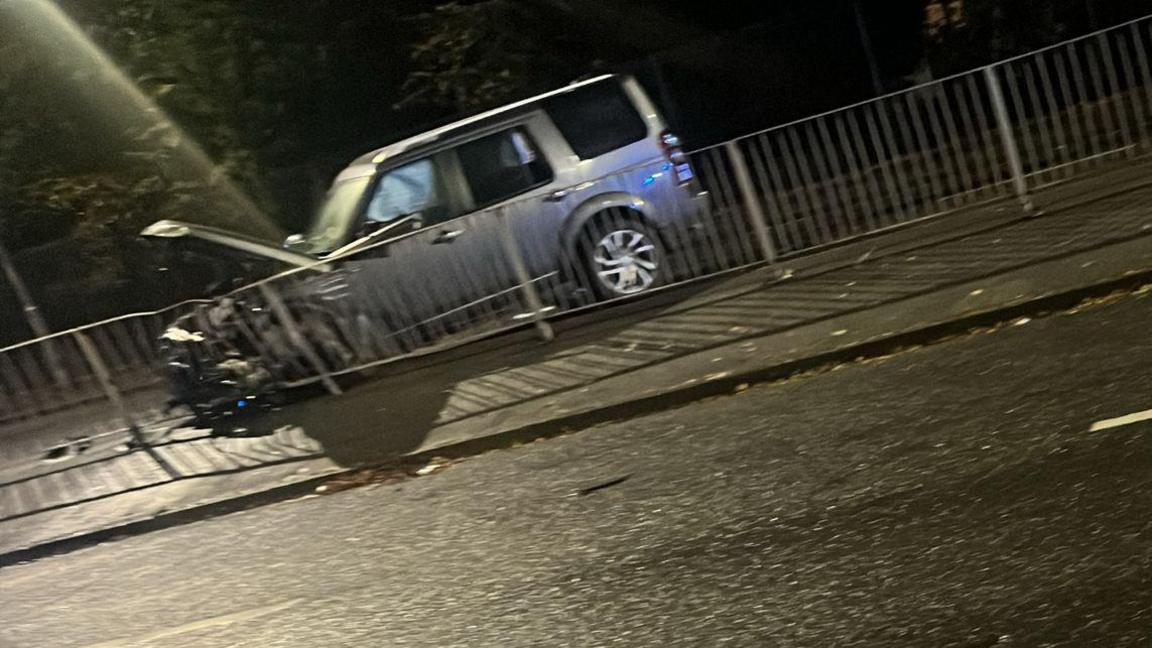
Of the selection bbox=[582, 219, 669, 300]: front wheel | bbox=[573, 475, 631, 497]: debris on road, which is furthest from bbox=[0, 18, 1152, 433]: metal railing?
bbox=[573, 475, 631, 497]: debris on road

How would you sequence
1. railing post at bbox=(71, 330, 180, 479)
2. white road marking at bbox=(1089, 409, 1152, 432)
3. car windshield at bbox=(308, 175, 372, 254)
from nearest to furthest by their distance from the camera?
1. white road marking at bbox=(1089, 409, 1152, 432)
2. railing post at bbox=(71, 330, 180, 479)
3. car windshield at bbox=(308, 175, 372, 254)

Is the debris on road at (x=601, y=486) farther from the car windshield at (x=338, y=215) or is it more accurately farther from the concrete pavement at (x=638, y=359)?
the car windshield at (x=338, y=215)

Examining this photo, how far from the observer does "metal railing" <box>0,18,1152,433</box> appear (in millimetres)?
9477

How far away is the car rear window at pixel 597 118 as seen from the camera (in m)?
9.91

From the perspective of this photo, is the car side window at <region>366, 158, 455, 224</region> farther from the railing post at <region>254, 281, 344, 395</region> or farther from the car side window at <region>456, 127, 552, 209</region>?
the railing post at <region>254, 281, 344, 395</region>

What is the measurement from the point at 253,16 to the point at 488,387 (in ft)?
32.0

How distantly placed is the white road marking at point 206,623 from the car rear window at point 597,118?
5546 mm

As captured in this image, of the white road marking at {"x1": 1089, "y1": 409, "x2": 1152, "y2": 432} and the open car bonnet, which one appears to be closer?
the white road marking at {"x1": 1089, "y1": 409, "x2": 1152, "y2": 432}

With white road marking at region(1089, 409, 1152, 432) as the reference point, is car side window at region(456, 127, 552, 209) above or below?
above

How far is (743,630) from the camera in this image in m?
4.08

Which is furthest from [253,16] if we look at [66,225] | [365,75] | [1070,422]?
[1070,422]

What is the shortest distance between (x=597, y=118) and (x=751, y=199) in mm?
1604

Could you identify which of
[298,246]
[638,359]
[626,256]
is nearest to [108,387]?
[298,246]

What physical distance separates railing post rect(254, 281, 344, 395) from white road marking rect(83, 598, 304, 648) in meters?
4.21
